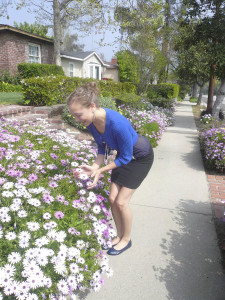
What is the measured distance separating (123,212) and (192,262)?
96cm

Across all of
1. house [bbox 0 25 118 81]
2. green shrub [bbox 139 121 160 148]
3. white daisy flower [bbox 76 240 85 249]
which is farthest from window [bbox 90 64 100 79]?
white daisy flower [bbox 76 240 85 249]

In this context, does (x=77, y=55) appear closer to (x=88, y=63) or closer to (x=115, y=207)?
(x=88, y=63)

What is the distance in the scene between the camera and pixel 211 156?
534 centimetres

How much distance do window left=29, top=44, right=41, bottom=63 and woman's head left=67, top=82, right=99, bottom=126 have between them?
19305 mm

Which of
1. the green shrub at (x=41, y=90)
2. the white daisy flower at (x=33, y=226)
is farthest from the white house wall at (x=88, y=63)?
the white daisy flower at (x=33, y=226)

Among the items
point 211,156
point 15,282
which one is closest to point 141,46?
point 211,156

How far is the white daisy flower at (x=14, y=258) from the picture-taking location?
63.5 inches

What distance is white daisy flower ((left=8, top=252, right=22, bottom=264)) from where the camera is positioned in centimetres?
161

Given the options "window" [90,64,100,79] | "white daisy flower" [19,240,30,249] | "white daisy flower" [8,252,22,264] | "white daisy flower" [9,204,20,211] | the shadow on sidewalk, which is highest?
"window" [90,64,100,79]

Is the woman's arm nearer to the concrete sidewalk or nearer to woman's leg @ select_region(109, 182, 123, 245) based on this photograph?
woman's leg @ select_region(109, 182, 123, 245)

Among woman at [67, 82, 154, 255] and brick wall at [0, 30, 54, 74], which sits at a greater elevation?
brick wall at [0, 30, 54, 74]

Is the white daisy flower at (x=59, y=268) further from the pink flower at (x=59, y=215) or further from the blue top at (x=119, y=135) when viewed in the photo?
the blue top at (x=119, y=135)

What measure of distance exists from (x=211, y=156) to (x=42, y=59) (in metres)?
18.9

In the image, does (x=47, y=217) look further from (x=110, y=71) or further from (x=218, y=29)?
(x=110, y=71)
